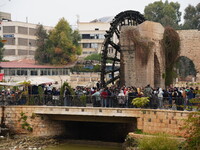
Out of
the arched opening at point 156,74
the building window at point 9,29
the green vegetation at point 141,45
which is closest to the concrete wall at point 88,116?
the green vegetation at point 141,45

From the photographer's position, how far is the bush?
19.8 m

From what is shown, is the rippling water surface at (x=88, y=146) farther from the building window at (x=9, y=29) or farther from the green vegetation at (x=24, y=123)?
the building window at (x=9, y=29)

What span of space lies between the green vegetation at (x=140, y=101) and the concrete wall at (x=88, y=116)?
30 cm

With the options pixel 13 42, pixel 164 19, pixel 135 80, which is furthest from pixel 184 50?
pixel 13 42

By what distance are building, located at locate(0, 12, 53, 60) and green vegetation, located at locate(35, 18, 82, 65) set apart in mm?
12226

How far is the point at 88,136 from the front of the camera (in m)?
29.6

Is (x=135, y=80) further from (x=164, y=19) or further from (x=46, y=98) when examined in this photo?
(x=164, y=19)

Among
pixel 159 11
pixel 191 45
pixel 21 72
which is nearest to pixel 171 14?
pixel 159 11

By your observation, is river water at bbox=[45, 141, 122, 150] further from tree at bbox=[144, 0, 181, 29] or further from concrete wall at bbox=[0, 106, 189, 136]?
tree at bbox=[144, 0, 181, 29]

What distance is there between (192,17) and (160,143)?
1884 inches

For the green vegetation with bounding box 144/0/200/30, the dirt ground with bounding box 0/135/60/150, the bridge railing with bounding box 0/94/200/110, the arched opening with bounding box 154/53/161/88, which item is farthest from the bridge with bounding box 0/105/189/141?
the green vegetation with bounding box 144/0/200/30

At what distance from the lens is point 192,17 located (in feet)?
214

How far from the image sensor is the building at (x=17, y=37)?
71.6 meters

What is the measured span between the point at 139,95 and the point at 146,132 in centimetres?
215
